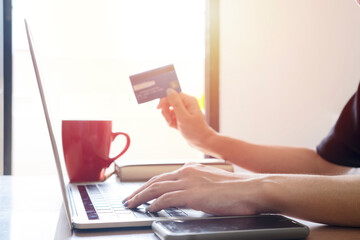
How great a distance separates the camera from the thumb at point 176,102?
1022mm

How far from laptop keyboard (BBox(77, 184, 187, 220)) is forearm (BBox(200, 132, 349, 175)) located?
0.51 m

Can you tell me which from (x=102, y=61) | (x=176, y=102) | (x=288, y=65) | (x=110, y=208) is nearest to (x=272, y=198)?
(x=110, y=208)

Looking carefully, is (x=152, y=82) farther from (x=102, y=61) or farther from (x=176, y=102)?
(x=102, y=61)

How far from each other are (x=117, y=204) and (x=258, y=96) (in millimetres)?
1872

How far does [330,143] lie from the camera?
1.13 m

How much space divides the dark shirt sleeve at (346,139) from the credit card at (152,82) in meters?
0.47

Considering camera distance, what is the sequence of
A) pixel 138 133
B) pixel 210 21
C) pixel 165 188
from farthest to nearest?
pixel 138 133
pixel 210 21
pixel 165 188

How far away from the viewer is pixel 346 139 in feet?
3.58

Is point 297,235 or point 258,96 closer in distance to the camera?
point 297,235

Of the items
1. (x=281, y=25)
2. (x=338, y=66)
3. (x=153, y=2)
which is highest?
(x=153, y=2)

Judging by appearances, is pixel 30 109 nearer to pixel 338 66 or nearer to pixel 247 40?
pixel 247 40

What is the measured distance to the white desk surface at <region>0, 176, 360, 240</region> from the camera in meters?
0.46

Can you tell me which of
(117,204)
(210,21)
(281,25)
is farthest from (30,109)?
(117,204)

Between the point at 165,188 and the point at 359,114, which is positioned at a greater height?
the point at 359,114
